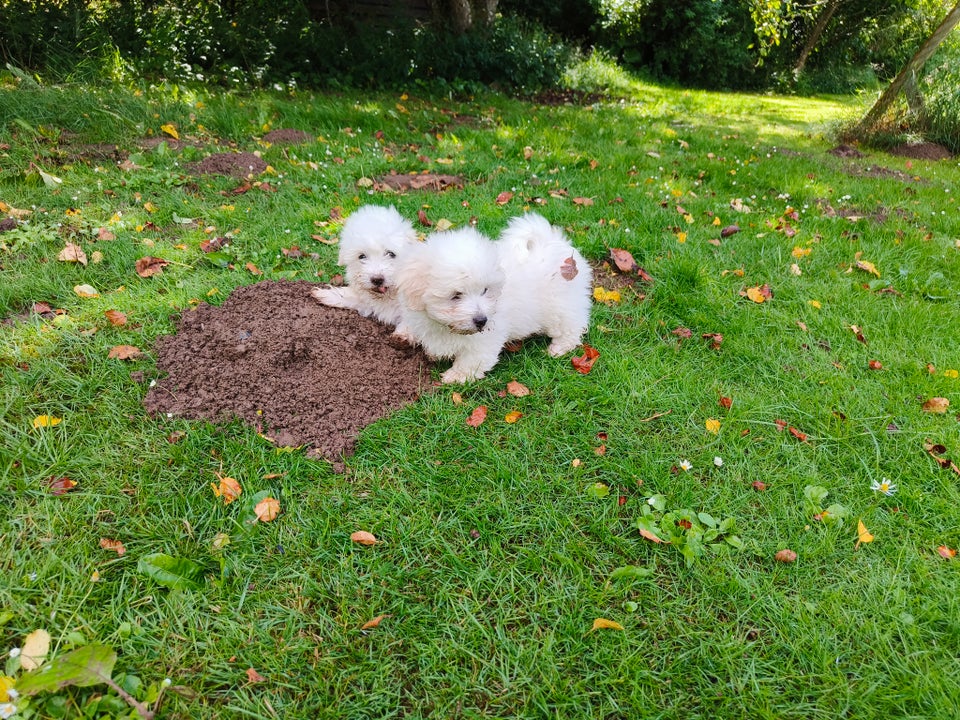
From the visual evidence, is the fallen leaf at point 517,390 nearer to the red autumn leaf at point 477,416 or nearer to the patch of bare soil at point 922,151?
the red autumn leaf at point 477,416

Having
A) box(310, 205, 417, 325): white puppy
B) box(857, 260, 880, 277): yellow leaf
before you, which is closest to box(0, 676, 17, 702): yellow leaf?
box(310, 205, 417, 325): white puppy

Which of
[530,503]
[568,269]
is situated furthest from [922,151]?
[530,503]

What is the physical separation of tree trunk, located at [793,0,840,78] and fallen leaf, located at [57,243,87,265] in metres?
21.1

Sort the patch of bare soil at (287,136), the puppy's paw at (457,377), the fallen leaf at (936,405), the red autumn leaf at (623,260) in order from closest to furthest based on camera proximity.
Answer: the fallen leaf at (936,405) → the puppy's paw at (457,377) → the red autumn leaf at (623,260) → the patch of bare soil at (287,136)

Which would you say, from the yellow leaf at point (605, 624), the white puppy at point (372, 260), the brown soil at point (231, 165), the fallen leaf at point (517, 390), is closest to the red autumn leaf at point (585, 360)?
the fallen leaf at point (517, 390)

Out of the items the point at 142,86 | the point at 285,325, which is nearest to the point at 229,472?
the point at 285,325

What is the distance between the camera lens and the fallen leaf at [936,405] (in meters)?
2.88

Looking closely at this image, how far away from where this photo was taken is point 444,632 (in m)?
1.90

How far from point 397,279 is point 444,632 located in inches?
68.8

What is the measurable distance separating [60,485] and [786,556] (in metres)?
3.21

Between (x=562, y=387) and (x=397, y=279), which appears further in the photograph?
(x=562, y=387)

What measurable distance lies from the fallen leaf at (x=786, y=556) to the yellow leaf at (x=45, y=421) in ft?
11.3

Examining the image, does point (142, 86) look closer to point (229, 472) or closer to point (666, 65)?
point (229, 472)

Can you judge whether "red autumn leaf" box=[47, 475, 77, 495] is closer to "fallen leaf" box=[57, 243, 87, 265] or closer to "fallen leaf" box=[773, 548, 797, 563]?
"fallen leaf" box=[57, 243, 87, 265]
